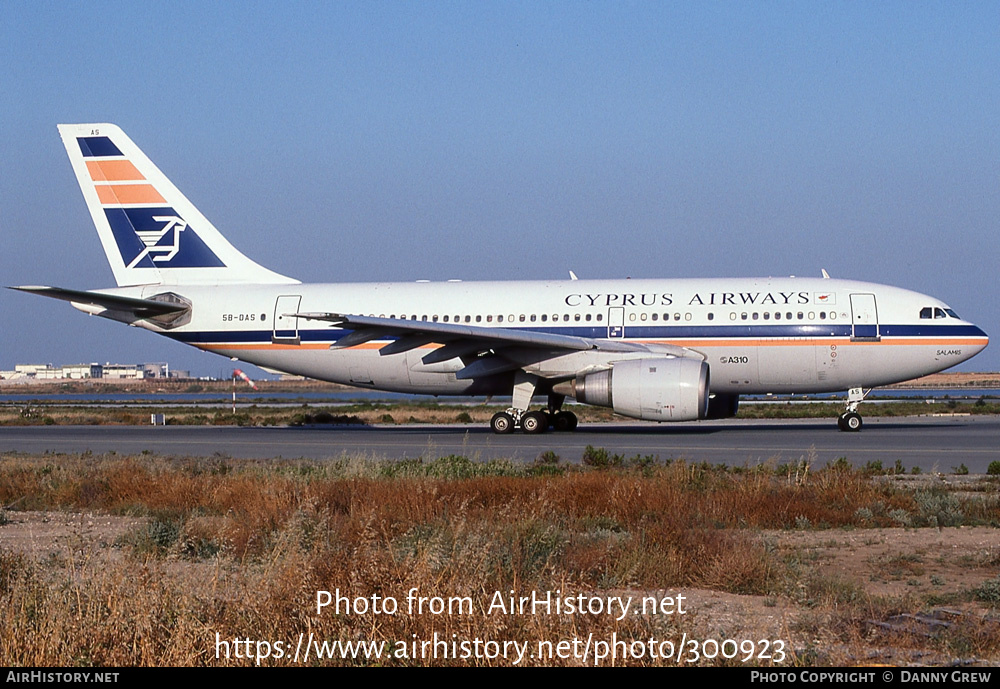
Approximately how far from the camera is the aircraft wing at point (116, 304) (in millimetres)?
24703

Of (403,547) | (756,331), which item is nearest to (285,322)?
(756,331)

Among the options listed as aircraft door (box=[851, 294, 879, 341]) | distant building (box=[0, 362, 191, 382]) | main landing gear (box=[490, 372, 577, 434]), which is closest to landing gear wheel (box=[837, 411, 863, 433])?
aircraft door (box=[851, 294, 879, 341])

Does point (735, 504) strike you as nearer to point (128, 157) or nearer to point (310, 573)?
point (310, 573)

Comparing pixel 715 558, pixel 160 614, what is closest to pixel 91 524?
pixel 160 614

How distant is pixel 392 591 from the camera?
6.23 metres

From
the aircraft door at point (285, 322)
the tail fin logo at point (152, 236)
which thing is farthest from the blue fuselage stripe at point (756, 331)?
the tail fin logo at point (152, 236)

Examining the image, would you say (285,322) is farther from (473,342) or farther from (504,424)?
(504,424)

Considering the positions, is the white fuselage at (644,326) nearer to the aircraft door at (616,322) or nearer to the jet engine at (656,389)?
the aircraft door at (616,322)

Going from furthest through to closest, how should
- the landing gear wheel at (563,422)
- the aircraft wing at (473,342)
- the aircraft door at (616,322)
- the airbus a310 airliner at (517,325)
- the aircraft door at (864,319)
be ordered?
1. the landing gear wheel at (563,422)
2. the aircraft door at (616,322)
3. the aircraft door at (864,319)
4. the airbus a310 airliner at (517,325)
5. the aircraft wing at (473,342)

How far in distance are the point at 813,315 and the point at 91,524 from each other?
1766 centimetres

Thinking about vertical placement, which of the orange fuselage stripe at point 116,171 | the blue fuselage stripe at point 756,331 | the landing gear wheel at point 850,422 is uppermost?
the orange fuselage stripe at point 116,171

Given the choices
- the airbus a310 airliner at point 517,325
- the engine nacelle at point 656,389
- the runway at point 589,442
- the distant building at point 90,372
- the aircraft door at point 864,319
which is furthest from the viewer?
the distant building at point 90,372

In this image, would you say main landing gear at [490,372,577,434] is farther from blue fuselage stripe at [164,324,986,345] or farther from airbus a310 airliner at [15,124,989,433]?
blue fuselage stripe at [164,324,986,345]

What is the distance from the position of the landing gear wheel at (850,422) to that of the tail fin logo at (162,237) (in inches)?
698
